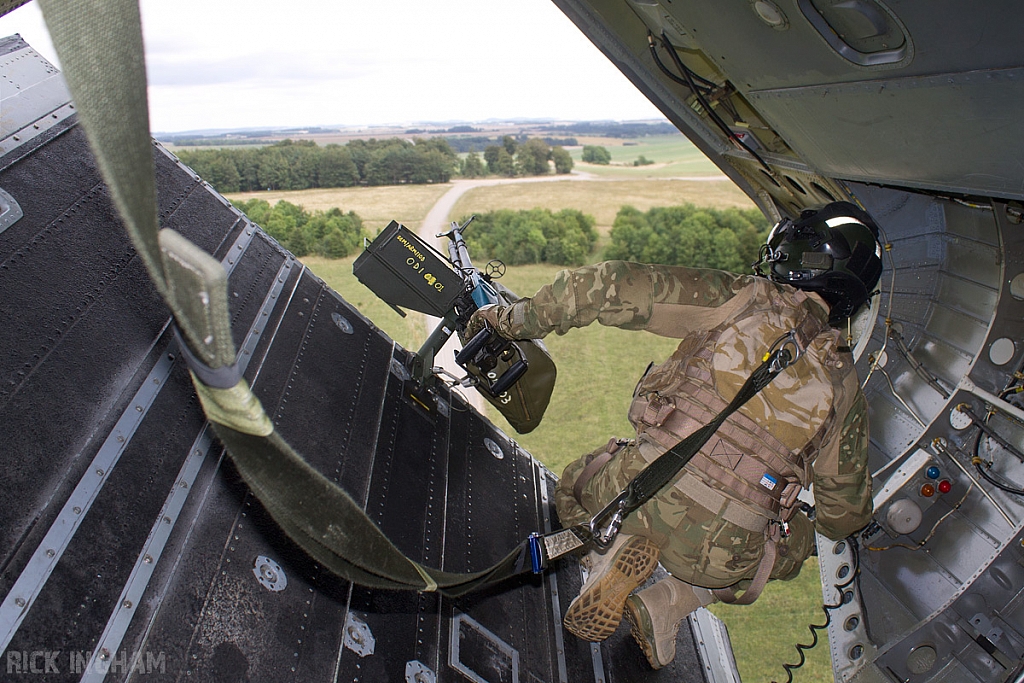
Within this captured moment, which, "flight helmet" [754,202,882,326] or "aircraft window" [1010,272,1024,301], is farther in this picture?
"aircraft window" [1010,272,1024,301]

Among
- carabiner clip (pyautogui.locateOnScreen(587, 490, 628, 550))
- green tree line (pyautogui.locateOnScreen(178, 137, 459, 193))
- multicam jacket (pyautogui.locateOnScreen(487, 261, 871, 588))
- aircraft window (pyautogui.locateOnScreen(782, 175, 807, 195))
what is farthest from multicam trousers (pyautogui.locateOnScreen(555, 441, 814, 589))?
green tree line (pyautogui.locateOnScreen(178, 137, 459, 193))

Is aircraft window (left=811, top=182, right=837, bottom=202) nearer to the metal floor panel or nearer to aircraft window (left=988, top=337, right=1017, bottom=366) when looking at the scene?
aircraft window (left=988, top=337, right=1017, bottom=366)

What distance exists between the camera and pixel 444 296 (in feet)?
9.53

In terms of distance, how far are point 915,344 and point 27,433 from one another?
136 inches

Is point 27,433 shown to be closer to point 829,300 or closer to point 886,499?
point 829,300

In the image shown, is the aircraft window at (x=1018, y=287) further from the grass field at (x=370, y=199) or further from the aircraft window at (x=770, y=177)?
the grass field at (x=370, y=199)

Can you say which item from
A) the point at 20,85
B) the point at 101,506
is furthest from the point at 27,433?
the point at 20,85

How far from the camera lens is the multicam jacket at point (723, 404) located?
2191 millimetres

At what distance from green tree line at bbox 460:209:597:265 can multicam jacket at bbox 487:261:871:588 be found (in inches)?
239

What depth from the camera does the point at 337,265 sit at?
649 centimetres

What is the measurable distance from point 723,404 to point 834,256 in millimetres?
611

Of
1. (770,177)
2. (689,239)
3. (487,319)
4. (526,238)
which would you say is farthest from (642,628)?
(689,239)

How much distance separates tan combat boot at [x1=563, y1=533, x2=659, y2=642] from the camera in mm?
2285

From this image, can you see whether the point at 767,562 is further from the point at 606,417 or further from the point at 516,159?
the point at 516,159
